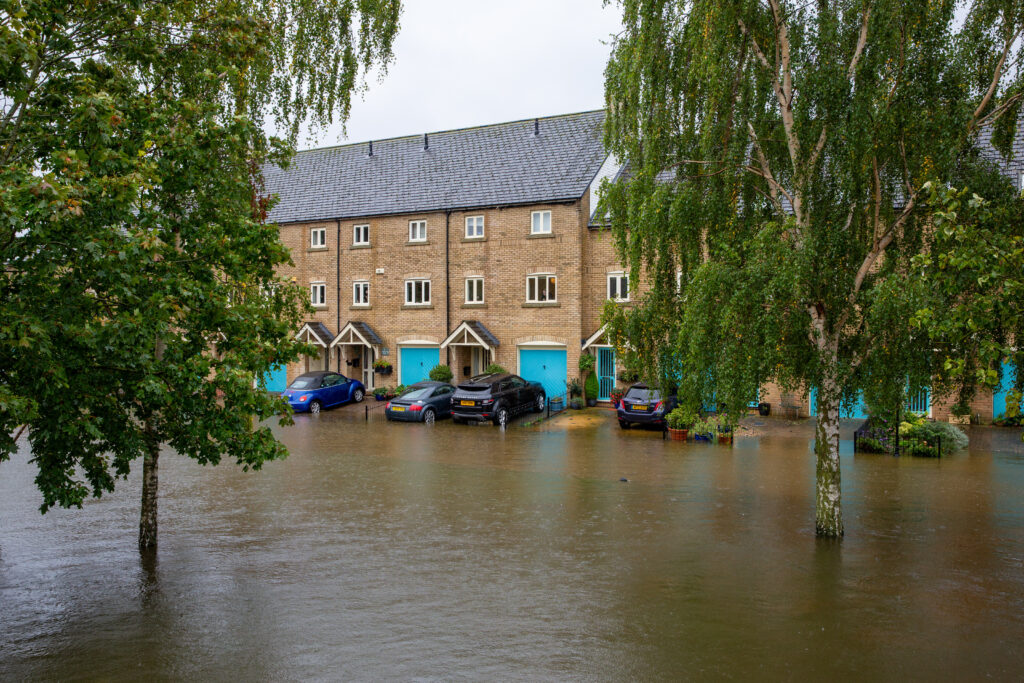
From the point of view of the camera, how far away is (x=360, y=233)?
113 ft

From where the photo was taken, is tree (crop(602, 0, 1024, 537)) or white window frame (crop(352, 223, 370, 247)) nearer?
tree (crop(602, 0, 1024, 537))

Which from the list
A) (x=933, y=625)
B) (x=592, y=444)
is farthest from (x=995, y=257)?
(x=592, y=444)

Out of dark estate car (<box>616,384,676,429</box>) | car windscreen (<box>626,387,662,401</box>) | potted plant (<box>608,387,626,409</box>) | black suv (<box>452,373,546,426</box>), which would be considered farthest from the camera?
potted plant (<box>608,387,626,409</box>)

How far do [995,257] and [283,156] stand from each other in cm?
1006

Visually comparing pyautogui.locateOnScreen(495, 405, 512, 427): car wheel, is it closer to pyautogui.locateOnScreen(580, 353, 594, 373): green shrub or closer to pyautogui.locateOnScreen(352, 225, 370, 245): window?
pyautogui.locateOnScreen(580, 353, 594, 373): green shrub

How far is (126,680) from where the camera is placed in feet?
25.5

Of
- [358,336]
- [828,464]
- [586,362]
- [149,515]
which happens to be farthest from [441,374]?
[828,464]

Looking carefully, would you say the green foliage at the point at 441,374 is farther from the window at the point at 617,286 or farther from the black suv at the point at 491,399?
the window at the point at 617,286

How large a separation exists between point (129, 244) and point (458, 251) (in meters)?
24.8

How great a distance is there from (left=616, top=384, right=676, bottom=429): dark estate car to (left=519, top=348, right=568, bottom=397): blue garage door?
569 cm

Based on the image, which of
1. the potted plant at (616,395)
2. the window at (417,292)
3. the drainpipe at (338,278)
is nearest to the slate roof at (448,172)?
the drainpipe at (338,278)

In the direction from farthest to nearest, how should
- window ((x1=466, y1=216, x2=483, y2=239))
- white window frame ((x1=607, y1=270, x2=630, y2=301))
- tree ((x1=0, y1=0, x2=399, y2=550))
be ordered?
1. window ((x1=466, y1=216, x2=483, y2=239))
2. white window frame ((x1=607, y1=270, x2=630, y2=301))
3. tree ((x1=0, y1=0, x2=399, y2=550))

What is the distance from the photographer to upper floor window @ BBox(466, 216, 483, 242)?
31.7m

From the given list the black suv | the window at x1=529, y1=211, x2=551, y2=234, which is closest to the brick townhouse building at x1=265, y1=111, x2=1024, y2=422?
the window at x1=529, y1=211, x2=551, y2=234
